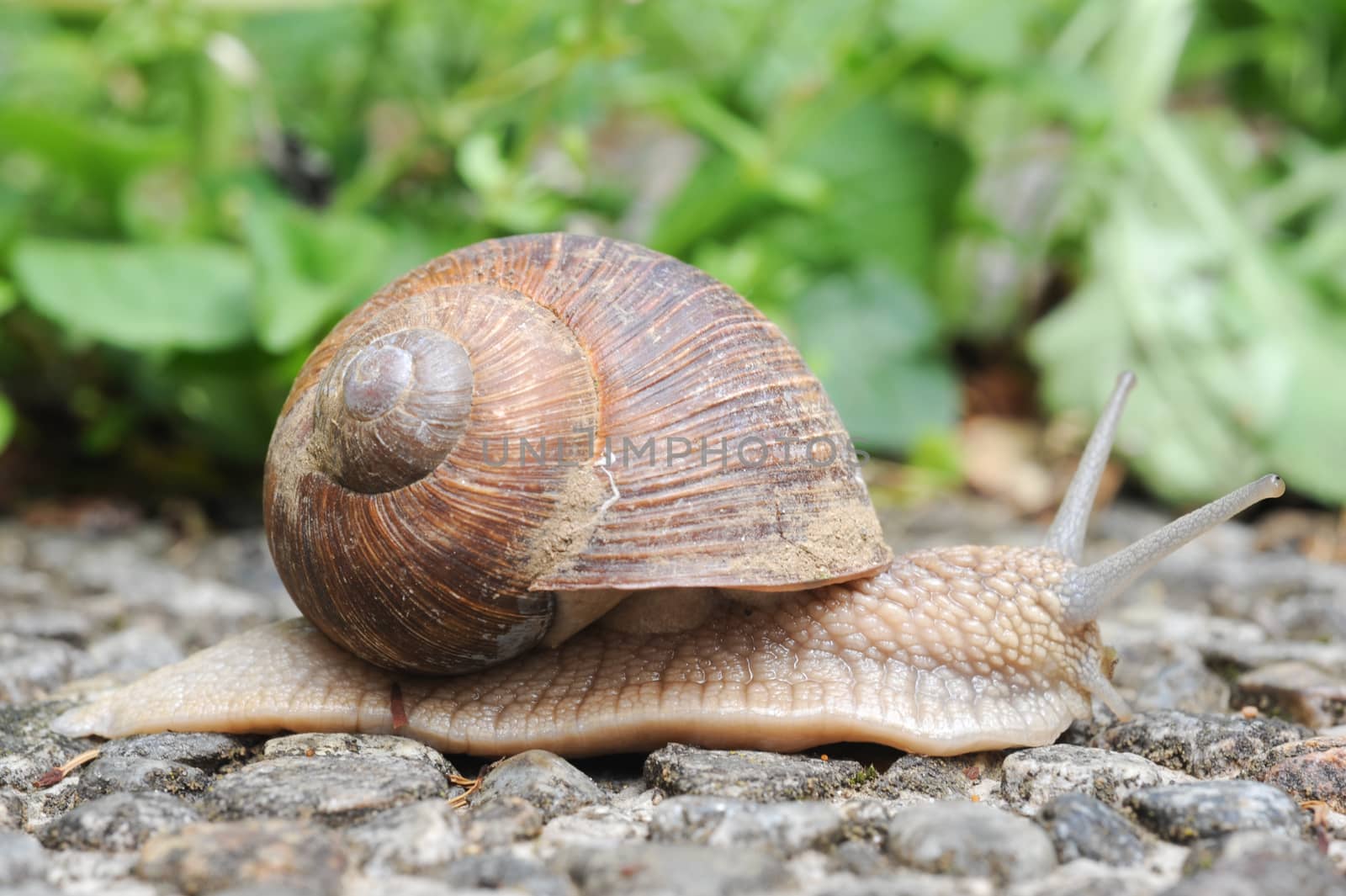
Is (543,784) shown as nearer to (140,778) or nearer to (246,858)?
(246,858)

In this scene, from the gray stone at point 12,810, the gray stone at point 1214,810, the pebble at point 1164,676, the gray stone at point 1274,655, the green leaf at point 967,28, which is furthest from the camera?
the green leaf at point 967,28

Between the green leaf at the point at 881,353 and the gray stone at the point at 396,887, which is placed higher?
the green leaf at the point at 881,353

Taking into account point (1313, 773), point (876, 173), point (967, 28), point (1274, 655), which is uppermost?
point (967, 28)

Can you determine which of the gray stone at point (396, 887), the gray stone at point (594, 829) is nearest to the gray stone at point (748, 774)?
the gray stone at point (594, 829)

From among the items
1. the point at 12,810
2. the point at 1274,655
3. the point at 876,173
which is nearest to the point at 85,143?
the point at 12,810

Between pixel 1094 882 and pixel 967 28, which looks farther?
pixel 967 28

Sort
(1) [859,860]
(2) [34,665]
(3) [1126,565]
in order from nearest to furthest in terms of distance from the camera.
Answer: (1) [859,860] → (3) [1126,565] → (2) [34,665]

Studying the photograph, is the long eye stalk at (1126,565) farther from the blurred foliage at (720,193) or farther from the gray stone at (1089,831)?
the blurred foliage at (720,193)
